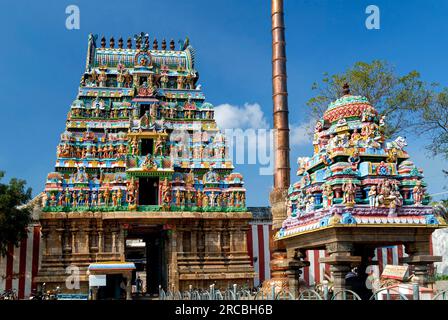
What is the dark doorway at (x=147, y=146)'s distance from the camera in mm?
30359

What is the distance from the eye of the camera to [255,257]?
102 feet

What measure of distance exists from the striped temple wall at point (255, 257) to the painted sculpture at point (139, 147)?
2620 mm

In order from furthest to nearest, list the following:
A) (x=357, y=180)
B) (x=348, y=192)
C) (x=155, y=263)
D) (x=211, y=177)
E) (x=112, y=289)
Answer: (x=155, y=263) < (x=211, y=177) < (x=112, y=289) < (x=357, y=180) < (x=348, y=192)

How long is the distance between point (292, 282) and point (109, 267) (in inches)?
538

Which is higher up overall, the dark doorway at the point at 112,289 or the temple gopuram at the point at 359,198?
the temple gopuram at the point at 359,198

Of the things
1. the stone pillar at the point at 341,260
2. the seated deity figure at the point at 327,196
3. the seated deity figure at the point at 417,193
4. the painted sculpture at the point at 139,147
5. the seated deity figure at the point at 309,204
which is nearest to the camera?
the stone pillar at the point at 341,260

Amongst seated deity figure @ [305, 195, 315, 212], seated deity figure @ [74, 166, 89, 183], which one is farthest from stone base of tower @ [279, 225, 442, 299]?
seated deity figure @ [74, 166, 89, 183]

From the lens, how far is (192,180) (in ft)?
98.3

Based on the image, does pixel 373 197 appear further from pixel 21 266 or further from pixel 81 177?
pixel 21 266

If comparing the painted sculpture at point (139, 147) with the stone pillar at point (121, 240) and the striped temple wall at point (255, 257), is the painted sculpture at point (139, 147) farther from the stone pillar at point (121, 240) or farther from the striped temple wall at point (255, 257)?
the striped temple wall at point (255, 257)

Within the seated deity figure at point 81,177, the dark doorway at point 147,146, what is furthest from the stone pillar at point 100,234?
the dark doorway at point 147,146

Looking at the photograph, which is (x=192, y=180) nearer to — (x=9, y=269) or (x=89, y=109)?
(x=89, y=109)

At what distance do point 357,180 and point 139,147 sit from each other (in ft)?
63.5

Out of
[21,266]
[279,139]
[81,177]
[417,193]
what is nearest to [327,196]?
[417,193]
